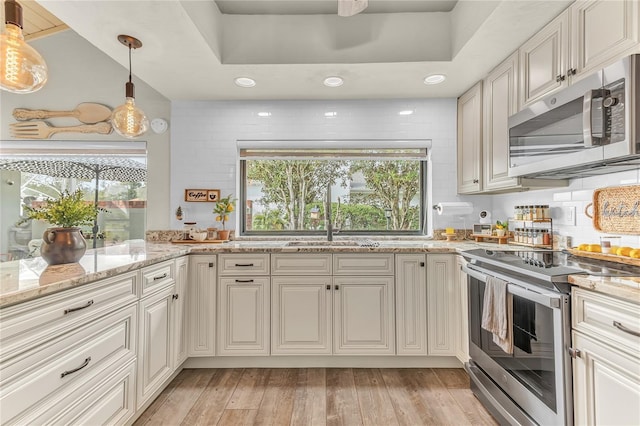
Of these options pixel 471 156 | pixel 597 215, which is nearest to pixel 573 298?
pixel 597 215

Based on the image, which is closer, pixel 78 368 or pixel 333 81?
pixel 78 368

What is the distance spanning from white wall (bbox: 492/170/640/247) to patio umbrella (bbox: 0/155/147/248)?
346 centimetres

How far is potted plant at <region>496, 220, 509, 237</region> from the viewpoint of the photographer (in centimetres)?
261

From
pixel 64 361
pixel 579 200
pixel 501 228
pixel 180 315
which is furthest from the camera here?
pixel 501 228

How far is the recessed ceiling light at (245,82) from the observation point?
2.54m

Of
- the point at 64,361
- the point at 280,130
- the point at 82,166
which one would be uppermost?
the point at 280,130

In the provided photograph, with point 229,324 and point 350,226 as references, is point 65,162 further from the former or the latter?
point 350,226

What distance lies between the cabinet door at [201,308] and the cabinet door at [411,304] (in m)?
1.39

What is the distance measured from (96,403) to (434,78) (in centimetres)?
295

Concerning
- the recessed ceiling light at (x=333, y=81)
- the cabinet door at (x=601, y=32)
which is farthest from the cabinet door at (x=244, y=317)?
the cabinet door at (x=601, y=32)

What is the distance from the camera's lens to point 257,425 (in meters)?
1.75

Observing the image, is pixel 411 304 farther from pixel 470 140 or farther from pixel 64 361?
pixel 64 361

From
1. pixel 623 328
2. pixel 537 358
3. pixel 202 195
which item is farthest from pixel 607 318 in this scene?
pixel 202 195

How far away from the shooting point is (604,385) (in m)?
1.17
